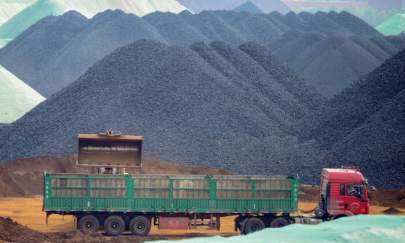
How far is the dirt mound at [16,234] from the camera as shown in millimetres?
34500

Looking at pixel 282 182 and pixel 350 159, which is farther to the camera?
pixel 350 159

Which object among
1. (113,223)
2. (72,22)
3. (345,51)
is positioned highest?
(72,22)

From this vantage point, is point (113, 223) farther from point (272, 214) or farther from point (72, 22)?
point (72, 22)

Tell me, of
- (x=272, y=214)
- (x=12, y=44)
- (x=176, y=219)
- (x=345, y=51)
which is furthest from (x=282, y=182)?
(x=12, y=44)

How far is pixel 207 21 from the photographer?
140 meters

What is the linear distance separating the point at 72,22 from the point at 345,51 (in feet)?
148

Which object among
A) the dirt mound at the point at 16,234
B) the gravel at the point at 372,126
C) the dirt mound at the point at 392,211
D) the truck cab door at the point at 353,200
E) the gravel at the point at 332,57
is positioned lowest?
the dirt mound at the point at 16,234

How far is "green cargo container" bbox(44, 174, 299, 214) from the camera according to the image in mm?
37500

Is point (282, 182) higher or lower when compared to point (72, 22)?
lower

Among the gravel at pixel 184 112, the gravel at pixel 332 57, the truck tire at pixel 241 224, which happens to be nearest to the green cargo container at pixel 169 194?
the truck tire at pixel 241 224

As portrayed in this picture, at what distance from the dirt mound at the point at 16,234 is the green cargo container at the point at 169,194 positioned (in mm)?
Answer: 1742

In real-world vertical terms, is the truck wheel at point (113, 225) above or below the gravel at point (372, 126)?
below

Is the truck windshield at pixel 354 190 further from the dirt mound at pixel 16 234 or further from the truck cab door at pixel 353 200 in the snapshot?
the dirt mound at pixel 16 234

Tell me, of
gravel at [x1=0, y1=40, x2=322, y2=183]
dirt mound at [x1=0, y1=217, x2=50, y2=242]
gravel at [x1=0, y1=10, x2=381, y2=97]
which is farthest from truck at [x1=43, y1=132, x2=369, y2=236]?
gravel at [x1=0, y1=10, x2=381, y2=97]
